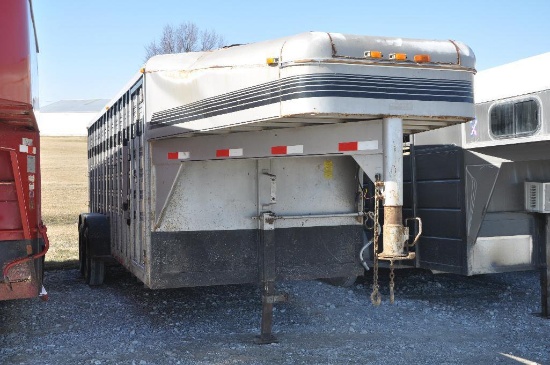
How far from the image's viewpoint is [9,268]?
17.0 feet

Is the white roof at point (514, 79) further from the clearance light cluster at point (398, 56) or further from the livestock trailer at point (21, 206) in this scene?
the livestock trailer at point (21, 206)

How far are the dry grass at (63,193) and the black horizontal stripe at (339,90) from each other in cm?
668

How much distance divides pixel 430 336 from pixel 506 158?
6.40 feet

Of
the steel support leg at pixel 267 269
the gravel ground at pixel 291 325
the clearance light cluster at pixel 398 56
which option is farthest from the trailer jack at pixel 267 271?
the clearance light cluster at pixel 398 56

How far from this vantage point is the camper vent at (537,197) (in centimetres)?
700

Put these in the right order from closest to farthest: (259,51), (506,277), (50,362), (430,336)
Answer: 1. (259,51)
2. (50,362)
3. (430,336)
4. (506,277)

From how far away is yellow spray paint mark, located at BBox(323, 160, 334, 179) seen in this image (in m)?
6.10

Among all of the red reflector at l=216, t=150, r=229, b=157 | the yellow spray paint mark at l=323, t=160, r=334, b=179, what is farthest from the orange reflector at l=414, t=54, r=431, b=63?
the red reflector at l=216, t=150, r=229, b=157

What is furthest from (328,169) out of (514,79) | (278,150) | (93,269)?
(93,269)

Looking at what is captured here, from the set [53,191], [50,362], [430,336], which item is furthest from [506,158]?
[53,191]

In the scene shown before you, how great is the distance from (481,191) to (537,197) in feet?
2.02

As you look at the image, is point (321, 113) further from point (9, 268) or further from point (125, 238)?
point (125, 238)

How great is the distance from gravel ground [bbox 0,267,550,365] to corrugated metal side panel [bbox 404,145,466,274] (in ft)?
1.89

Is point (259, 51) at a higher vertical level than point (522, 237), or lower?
higher
